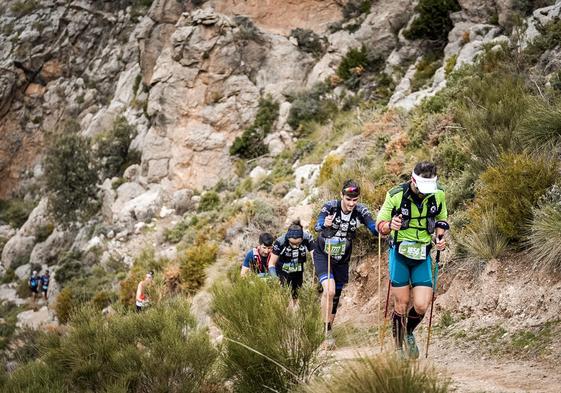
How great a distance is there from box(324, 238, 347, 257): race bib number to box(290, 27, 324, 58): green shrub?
20772mm

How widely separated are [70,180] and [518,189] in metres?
24.6

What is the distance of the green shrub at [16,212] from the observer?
120ft

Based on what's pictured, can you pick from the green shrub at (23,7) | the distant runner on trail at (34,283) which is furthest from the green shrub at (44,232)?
the green shrub at (23,7)

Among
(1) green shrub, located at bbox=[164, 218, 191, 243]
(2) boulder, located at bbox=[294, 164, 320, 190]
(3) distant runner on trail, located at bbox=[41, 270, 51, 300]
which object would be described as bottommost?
(3) distant runner on trail, located at bbox=[41, 270, 51, 300]

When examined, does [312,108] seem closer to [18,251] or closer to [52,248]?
[52,248]

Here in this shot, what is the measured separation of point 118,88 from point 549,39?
1137 inches

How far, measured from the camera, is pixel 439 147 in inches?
399

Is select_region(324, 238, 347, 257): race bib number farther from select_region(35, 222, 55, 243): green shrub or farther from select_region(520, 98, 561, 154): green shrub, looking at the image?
select_region(35, 222, 55, 243): green shrub

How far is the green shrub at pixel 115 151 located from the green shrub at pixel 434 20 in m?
15.6

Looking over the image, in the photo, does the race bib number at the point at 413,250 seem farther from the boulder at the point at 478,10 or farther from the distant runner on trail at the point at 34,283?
the distant runner on trail at the point at 34,283

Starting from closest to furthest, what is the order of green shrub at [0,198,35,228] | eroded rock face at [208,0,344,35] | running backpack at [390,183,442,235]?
running backpack at [390,183,442,235], eroded rock face at [208,0,344,35], green shrub at [0,198,35,228]

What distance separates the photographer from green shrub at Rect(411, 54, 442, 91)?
1797 cm

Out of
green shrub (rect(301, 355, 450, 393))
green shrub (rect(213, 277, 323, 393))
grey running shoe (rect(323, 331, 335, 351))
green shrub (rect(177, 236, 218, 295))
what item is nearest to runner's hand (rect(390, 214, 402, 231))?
green shrub (rect(213, 277, 323, 393))

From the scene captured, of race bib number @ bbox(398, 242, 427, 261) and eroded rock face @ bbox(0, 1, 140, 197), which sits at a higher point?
race bib number @ bbox(398, 242, 427, 261)
